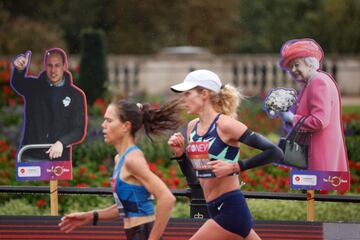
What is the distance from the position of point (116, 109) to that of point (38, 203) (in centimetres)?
473

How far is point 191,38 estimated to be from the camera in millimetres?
38656

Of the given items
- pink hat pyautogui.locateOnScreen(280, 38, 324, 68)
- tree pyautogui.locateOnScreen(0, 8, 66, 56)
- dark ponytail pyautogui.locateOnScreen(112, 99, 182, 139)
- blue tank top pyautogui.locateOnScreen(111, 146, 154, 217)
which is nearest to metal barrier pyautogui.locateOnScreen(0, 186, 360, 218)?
pink hat pyautogui.locateOnScreen(280, 38, 324, 68)

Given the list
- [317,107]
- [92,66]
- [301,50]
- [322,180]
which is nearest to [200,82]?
[317,107]

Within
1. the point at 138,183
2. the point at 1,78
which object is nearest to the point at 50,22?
the point at 1,78

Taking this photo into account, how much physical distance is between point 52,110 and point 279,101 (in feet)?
6.72

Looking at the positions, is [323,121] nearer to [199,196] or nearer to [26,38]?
[199,196]

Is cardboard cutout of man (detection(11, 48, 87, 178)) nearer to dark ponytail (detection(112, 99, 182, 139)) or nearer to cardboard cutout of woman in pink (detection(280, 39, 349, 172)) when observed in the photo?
cardboard cutout of woman in pink (detection(280, 39, 349, 172))

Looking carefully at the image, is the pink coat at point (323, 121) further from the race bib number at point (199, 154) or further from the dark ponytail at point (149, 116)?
the dark ponytail at point (149, 116)

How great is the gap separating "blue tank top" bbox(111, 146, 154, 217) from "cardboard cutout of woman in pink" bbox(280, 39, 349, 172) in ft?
8.77

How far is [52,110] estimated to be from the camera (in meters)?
8.73

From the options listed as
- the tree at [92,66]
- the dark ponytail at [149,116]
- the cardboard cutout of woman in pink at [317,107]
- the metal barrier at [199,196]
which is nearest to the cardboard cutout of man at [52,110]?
the metal barrier at [199,196]

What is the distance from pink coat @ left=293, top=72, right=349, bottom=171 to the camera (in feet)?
26.4

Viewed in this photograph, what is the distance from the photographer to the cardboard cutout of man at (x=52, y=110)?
8.70 m

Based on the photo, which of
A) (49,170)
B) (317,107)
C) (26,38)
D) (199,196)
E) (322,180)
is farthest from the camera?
(26,38)
